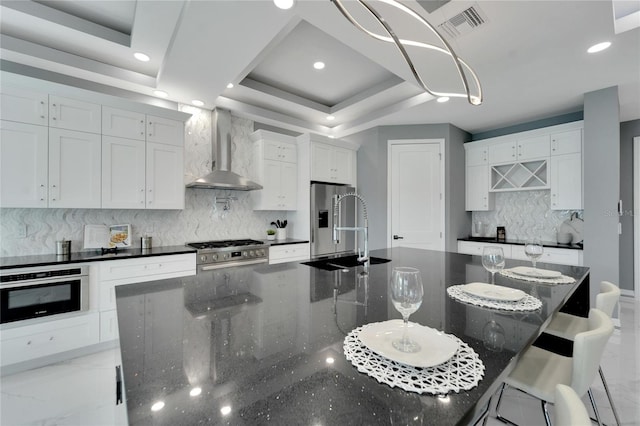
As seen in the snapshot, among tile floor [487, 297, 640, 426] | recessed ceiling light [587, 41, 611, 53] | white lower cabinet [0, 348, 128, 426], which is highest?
recessed ceiling light [587, 41, 611, 53]

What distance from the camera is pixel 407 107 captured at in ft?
11.5

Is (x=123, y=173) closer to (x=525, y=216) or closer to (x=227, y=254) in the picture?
(x=227, y=254)

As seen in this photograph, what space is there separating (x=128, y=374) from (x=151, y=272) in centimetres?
245

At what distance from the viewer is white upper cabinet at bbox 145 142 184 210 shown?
292cm

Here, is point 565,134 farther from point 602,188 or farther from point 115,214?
point 115,214

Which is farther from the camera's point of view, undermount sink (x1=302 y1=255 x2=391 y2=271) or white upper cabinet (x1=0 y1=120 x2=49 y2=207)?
white upper cabinet (x1=0 y1=120 x2=49 y2=207)

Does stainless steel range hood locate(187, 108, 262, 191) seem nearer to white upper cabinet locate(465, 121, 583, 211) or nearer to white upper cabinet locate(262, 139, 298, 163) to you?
white upper cabinet locate(262, 139, 298, 163)

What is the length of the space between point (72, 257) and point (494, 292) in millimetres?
3305

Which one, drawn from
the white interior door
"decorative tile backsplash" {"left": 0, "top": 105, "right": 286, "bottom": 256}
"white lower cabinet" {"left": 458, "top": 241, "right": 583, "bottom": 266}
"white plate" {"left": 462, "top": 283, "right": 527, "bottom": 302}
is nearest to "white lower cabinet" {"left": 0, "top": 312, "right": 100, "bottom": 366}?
"decorative tile backsplash" {"left": 0, "top": 105, "right": 286, "bottom": 256}

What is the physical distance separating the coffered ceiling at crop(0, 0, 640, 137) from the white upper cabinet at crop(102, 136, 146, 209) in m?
0.69

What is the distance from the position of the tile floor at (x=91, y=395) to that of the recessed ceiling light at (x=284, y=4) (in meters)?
2.69

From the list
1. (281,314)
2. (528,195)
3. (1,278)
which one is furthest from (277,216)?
(528,195)

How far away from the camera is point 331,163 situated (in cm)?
416

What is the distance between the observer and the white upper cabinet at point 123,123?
2.66 metres
